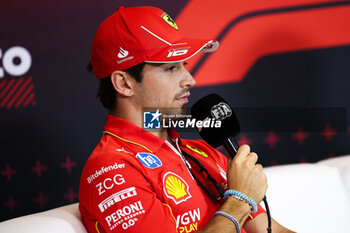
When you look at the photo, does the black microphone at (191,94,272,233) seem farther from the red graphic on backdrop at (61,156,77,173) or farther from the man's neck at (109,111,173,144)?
the red graphic on backdrop at (61,156,77,173)

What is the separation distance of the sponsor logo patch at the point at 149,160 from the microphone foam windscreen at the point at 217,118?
152 millimetres

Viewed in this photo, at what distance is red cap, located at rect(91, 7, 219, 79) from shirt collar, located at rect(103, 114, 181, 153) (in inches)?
6.3

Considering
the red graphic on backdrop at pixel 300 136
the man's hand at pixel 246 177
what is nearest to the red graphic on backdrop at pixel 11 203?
the man's hand at pixel 246 177

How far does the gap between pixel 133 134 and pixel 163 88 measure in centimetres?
16

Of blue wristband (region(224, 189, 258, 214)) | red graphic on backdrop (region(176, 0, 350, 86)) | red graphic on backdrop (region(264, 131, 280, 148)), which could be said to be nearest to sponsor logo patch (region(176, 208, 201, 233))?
blue wristband (region(224, 189, 258, 214))

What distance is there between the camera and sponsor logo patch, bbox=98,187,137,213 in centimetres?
110

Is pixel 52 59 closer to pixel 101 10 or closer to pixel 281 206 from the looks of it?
pixel 101 10

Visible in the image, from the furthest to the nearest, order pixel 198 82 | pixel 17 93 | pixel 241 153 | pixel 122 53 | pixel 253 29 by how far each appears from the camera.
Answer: pixel 253 29
pixel 198 82
pixel 17 93
pixel 122 53
pixel 241 153

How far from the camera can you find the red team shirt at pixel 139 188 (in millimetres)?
1090

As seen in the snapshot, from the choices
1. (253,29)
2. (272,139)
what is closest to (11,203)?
(272,139)

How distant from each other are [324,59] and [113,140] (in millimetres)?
1508

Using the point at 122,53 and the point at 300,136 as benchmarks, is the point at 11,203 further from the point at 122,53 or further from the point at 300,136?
the point at 300,136

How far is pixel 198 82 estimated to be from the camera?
219cm

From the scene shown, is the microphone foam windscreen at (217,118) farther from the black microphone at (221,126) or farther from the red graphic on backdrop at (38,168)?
the red graphic on backdrop at (38,168)
